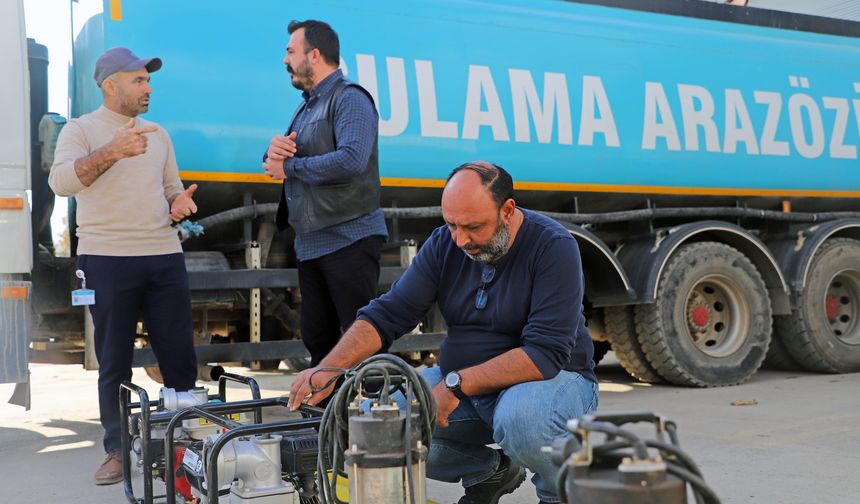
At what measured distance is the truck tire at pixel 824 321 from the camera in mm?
7059

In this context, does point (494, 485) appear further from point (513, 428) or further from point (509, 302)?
point (509, 302)

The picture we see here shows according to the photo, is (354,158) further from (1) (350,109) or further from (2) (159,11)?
(2) (159,11)

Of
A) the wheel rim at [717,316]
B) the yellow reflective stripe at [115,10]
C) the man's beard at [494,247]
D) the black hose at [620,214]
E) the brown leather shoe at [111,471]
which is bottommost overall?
the brown leather shoe at [111,471]

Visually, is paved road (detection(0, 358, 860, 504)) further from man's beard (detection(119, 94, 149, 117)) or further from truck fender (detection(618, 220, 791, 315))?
man's beard (detection(119, 94, 149, 117))

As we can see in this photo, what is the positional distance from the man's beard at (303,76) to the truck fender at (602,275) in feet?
8.27

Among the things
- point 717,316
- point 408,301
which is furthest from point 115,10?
point 717,316

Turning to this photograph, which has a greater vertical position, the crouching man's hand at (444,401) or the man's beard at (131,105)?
the man's beard at (131,105)

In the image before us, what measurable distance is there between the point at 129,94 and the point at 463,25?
2.37 meters

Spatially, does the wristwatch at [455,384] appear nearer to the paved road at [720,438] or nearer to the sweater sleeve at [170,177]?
the paved road at [720,438]

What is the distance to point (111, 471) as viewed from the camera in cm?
375

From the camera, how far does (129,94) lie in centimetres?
397

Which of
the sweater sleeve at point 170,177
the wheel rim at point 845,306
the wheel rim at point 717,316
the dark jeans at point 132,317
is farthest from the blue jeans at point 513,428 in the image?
the wheel rim at point 845,306

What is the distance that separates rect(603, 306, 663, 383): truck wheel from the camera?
6574 millimetres

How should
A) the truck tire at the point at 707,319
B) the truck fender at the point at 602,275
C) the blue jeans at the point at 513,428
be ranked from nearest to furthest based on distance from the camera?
the blue jeans at the point at 513,428 → the truck fender at the point at 602,275 → the truck tire at the point at 707,319
